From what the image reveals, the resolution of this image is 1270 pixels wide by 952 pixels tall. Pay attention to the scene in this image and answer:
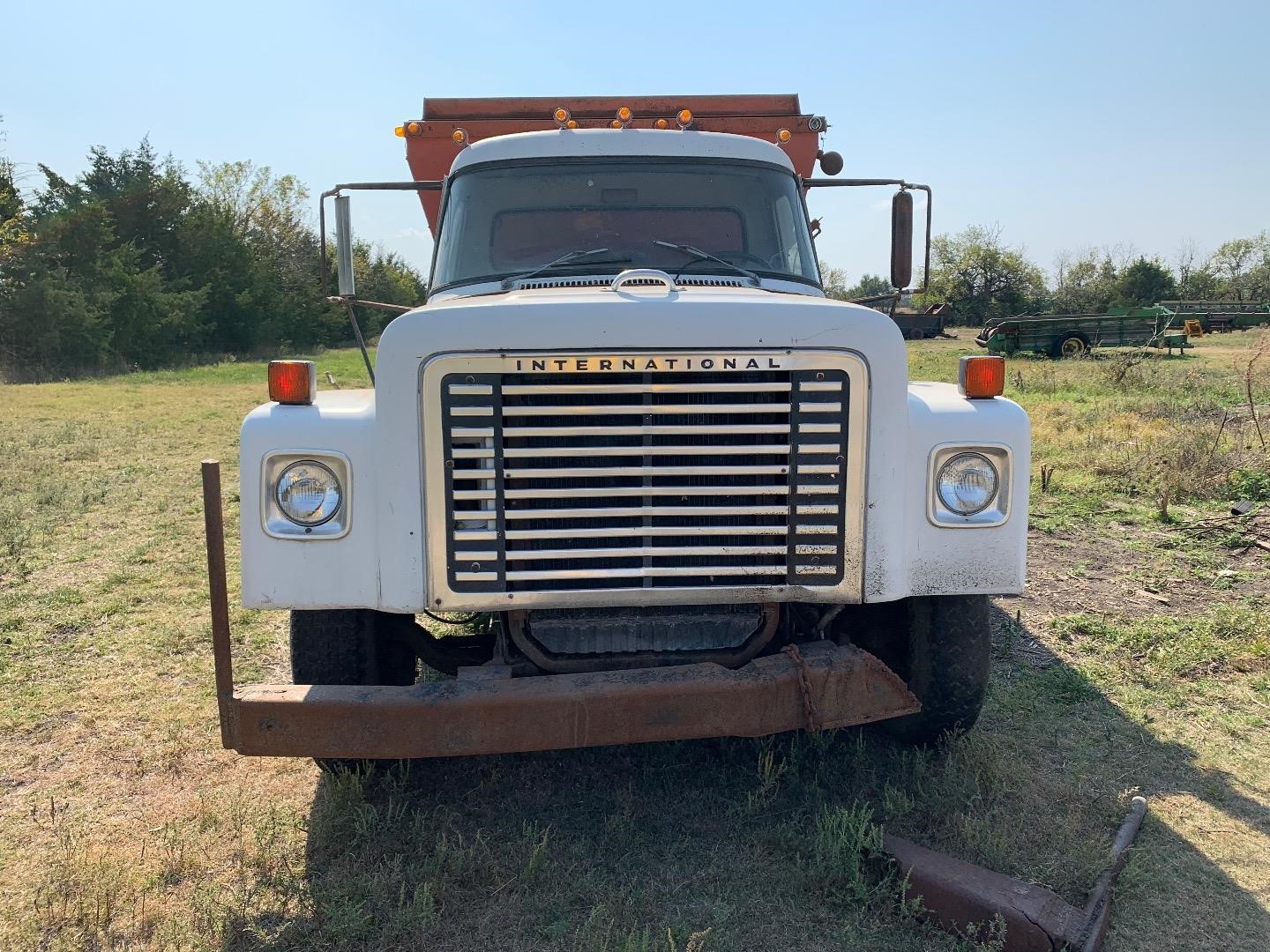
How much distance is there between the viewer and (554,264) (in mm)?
4129

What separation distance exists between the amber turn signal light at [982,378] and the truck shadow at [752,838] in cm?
142

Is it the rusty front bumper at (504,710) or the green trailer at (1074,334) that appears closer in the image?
the rusty front bumper at (504,710)

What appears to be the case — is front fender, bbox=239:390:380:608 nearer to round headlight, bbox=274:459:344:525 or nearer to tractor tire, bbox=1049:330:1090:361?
round headlight, bbox=274:459:344:525

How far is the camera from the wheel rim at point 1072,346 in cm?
2528

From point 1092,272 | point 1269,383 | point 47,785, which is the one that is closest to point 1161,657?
point 47,785

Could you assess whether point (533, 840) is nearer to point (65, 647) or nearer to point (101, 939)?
point (101, 939)

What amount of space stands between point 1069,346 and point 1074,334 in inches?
22.6

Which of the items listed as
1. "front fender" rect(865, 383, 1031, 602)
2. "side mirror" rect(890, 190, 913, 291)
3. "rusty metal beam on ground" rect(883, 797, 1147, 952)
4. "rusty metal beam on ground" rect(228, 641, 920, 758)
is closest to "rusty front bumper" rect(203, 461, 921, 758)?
"rusty metal beam on ground" rect(228, 641, 920, 758)

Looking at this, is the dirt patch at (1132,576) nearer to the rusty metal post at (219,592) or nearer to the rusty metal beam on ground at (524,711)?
the rusty metal beam on ground at (524,711)

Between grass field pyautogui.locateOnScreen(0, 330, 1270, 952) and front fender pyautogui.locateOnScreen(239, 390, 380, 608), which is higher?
front fender pyautogui.locateOnScreen(239, 390, 380, 608)

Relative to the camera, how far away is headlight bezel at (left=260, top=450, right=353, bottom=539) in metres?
3.10

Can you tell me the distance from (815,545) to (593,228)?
201 cm

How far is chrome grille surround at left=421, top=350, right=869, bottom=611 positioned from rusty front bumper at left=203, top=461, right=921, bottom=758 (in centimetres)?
26

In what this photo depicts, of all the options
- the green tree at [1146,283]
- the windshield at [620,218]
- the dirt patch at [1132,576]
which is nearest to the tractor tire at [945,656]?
the windshield at [620,218]
